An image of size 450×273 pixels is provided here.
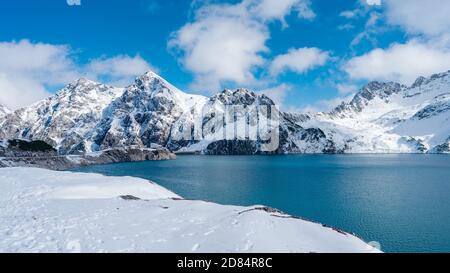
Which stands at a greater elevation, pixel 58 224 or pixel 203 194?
pixel 58 224

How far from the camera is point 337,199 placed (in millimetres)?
84875

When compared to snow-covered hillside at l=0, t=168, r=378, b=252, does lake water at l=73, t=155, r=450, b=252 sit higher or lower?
lower

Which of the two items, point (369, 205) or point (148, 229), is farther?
point (369, 205)

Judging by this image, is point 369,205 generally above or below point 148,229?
below

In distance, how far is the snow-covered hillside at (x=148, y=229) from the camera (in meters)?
21.6

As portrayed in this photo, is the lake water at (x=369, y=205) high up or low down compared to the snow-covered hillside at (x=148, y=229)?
down

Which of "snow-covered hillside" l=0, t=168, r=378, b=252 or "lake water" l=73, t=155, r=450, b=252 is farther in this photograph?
"lake water" l=73, t=155, r=450, b=252

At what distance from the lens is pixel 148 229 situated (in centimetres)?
2556

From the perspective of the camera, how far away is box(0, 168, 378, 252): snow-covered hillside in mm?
21641

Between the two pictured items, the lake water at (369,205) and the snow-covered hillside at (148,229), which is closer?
the snow-covered hillside at (148,229)
